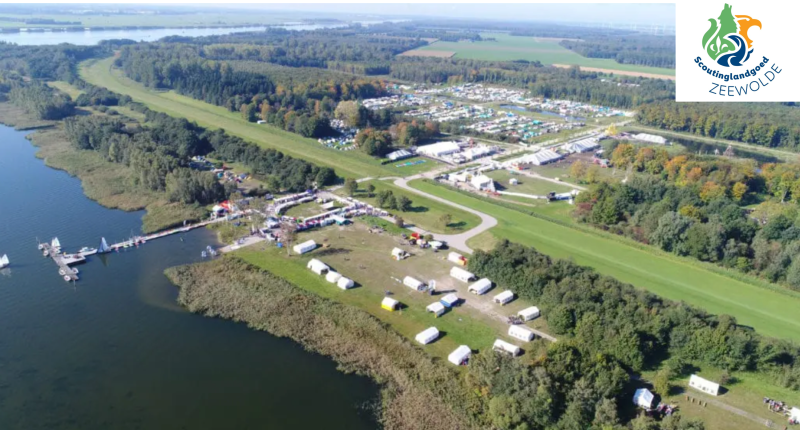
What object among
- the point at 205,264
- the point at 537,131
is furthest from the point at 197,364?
the point at 537,131

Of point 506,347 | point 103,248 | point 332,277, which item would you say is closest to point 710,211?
point 506,347

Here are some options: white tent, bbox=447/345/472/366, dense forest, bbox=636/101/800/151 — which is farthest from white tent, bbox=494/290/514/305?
dense forest, bbox=636/101/800/151

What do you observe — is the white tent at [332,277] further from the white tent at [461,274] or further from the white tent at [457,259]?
the white tent at [457,259]

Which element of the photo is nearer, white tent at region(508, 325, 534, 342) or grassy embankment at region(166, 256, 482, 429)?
grassy embankment at region(166, 256, 482, 429)

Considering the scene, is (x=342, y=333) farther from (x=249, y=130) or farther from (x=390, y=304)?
(x=249, y=130)

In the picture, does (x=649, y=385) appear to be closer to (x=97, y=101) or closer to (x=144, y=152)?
(x=144, y=152)

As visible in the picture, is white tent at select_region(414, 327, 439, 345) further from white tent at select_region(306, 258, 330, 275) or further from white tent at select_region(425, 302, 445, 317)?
white tent at select_region(306, 258, 330, 275)
